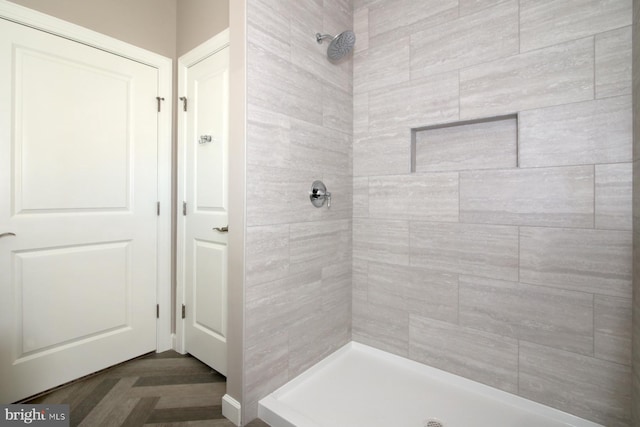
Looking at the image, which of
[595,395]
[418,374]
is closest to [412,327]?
[418,374]

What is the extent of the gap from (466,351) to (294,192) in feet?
4.41

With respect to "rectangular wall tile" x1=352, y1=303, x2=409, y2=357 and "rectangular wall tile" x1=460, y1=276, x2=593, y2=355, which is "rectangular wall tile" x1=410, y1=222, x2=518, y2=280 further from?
"rectangular wall tile" x1=352, y1=303, x2=409, y2=357

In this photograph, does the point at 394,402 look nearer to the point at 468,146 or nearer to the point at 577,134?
the point at 468,146

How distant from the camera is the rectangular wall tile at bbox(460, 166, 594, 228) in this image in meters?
1.38

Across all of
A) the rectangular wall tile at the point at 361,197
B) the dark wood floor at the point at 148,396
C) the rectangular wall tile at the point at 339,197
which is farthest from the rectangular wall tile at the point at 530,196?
the dark wood floor at the point at 148,396

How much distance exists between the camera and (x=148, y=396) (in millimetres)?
1657

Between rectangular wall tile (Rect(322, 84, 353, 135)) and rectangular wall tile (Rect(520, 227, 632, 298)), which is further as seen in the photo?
rectangular wall tile (Rect(322, 84, 353, 135))

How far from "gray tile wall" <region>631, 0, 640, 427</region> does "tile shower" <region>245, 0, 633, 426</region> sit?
5 centimetres

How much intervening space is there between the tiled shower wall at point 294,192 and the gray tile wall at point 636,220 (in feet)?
4.63

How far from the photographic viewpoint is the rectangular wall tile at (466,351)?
1578mm

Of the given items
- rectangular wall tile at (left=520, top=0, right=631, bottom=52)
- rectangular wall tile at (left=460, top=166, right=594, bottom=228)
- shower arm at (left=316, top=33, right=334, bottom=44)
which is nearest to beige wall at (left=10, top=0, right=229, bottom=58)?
shower arm at (left=316, top=33, right=334, bottom=44)

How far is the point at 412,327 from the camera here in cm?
189

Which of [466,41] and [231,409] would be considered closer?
[231,409]

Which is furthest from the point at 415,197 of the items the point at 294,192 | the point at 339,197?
the point at 294,192
